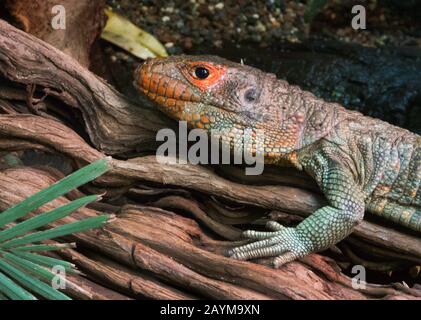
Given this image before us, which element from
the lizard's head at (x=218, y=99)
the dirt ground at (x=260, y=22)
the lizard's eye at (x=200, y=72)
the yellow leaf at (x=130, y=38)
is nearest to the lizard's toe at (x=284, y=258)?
the lizard's head at (x=218, y=99)

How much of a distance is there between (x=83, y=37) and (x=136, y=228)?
279cm

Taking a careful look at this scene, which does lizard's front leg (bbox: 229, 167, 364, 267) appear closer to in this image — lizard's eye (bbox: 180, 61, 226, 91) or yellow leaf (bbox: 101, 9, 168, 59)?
lizard's eye (bbox: 180, 61, 226, 91)

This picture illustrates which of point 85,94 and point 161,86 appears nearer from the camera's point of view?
point 161,86

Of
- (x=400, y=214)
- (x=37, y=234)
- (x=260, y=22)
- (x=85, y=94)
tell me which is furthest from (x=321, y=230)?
(x=260, y=22)

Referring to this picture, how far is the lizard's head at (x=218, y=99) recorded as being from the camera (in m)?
3.52

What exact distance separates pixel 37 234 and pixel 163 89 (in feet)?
4.09

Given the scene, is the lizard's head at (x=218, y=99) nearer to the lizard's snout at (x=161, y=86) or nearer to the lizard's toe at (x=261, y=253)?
the lizard's snout at (x=161, y=86)

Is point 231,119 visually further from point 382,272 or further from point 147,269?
point 382,272

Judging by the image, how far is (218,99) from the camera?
3.56 meters

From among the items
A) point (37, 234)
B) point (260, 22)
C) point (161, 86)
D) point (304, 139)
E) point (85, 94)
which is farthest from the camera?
point (260, 22)

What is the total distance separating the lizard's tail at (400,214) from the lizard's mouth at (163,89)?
1291 mm

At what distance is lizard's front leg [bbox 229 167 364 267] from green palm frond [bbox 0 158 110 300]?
43.6 inches

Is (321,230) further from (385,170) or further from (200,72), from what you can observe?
(200,72)

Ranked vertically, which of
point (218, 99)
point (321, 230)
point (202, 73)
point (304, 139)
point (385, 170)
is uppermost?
point (202, 73)
